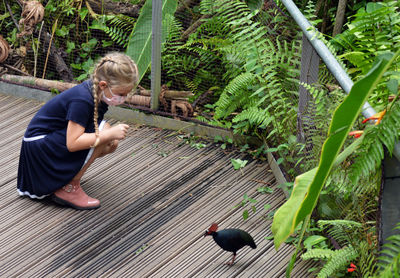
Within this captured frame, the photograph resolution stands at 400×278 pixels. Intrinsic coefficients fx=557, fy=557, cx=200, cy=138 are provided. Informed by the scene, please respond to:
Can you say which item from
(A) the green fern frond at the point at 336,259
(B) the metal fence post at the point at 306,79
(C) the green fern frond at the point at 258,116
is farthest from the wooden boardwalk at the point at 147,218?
(B) the metal fence post at the point at 306,79

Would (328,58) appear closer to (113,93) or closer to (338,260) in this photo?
(338,260)

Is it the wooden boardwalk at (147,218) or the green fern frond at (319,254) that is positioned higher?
the green fern frond at (319,254)

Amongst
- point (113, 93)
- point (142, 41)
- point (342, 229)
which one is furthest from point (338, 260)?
point (142, 41)

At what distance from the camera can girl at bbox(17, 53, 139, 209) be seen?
3484 millimetres

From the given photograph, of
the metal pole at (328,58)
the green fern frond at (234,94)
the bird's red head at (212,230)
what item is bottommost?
the bird's red head at (212,230)

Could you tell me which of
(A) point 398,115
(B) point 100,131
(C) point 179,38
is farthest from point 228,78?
(A) point 398,115

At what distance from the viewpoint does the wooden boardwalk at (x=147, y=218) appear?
3.22 meters

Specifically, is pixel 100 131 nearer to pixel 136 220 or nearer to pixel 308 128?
pixel 136 220

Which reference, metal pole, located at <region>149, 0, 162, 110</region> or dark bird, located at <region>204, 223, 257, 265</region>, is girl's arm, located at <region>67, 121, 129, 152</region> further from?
metal pole, located at <region>149, 0, 162, 110</region>

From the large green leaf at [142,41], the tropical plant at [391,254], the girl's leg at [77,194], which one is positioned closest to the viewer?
the tropical plant at [391,254]

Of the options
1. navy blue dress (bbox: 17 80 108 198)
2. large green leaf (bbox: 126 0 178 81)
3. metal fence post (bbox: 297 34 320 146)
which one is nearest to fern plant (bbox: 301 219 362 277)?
metal fence post (bbox: 297 34 320 146)

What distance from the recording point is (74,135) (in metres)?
3.50

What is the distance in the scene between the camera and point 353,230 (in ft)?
9.60

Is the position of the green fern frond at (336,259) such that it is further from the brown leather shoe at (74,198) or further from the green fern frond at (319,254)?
the brown leather shoe at (74,198)
